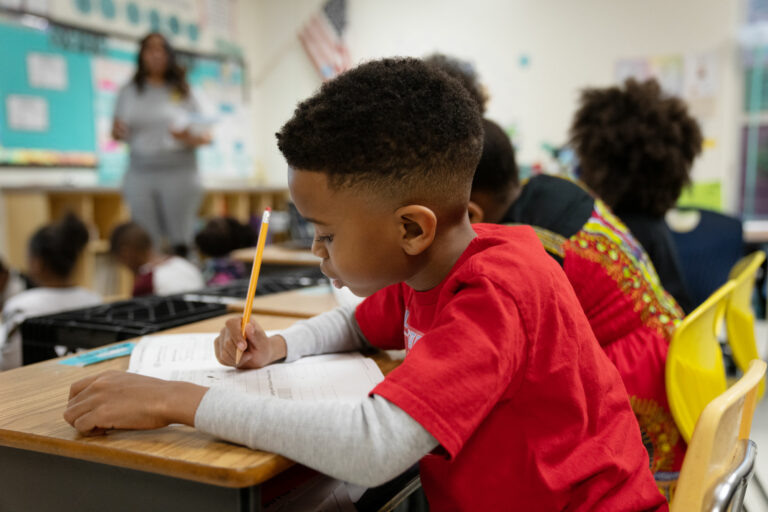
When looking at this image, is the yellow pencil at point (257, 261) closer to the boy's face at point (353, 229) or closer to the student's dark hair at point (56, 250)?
the boy's face at point (353, 229)

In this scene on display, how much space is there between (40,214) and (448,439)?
13.7 feet

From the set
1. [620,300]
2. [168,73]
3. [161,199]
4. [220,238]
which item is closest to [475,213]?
[620,300]

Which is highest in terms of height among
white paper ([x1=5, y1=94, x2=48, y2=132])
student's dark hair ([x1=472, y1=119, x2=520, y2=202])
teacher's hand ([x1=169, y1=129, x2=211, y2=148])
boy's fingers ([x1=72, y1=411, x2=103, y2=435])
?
white paper ([x1=5, y1=94, x2=48, y2=132])

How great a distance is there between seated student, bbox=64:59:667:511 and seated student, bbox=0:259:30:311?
113 inches

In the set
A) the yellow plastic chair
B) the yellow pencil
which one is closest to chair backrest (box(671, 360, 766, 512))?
the yellow pencil

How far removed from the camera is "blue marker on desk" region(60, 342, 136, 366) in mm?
967

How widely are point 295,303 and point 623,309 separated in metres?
0.72

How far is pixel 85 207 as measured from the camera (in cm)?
450

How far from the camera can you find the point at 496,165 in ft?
4.44

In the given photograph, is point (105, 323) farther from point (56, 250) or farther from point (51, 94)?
point (51, 94)

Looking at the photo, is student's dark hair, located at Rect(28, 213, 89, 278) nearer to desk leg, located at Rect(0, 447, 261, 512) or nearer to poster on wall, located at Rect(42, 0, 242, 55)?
desk leg, located at Rect(0, 447, 261, 512)

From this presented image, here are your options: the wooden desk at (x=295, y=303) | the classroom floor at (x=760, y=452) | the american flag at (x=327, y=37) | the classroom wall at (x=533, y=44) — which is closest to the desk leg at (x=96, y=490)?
the wooden desk at (x=295, y=303)

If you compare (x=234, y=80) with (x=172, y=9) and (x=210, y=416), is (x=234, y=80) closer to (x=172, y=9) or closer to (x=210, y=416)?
(x=172, y=9)

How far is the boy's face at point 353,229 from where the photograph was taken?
0.78m
